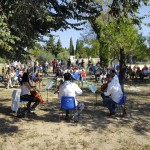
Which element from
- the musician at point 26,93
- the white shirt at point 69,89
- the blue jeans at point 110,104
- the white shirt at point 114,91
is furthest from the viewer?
the musician at point 26,93

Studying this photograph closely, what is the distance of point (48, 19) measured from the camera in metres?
10.1

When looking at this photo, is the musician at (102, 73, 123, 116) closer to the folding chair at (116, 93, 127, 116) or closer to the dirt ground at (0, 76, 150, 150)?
the folding chair at (116, 93, 127, 116)

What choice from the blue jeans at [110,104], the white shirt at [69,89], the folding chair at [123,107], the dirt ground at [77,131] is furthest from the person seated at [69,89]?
the folding chair at [123,107]

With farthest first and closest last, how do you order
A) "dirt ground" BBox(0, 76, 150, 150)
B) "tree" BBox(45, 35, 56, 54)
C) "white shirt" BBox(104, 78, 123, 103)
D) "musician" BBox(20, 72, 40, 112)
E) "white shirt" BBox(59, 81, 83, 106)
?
1. "tree" BBox(45, 35, 56, 54)
2. "musician" BBox(20, 72, 40, 112)
3. "white shirt" BBox(104, 78, 123, 103)
4. "white shirt" BBox(59, 81, 83, 106)
5. "dirt ground" BBox(0, 76, 150, 150)

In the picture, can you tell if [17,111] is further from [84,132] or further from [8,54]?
[84,132]

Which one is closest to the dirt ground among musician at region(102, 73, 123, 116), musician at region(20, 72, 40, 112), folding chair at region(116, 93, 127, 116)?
folding chair at region(116, 93, 127, 116)

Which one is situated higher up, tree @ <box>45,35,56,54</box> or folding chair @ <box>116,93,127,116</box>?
tree @ <box>45,35,56,54</box>

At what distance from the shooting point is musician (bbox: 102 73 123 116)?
10719 mm

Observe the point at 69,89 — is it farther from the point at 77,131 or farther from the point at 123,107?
the point at 123,107

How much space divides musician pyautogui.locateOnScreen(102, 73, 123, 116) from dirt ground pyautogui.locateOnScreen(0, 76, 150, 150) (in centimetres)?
38

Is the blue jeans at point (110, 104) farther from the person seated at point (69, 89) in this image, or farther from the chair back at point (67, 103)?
the chair back at point (67, 103)

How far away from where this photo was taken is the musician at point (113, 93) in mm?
10719

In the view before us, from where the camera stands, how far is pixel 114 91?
35.2ft

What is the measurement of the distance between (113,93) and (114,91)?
0.08m
